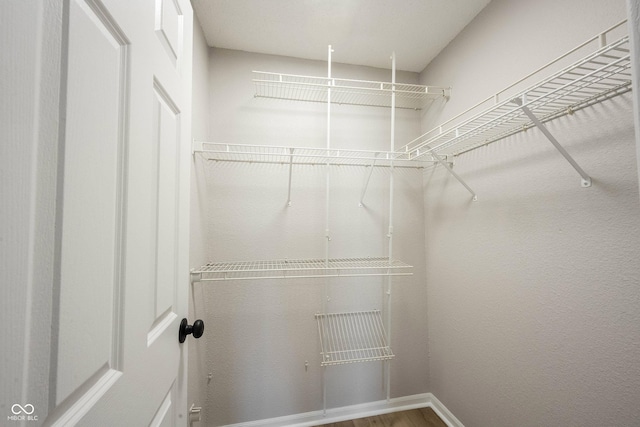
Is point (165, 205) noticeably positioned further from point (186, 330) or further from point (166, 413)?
point (166, 413)

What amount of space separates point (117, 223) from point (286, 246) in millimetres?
1145

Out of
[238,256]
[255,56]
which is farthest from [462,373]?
[255,56]

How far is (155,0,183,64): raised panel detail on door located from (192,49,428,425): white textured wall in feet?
2.22

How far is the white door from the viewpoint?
1.02ft

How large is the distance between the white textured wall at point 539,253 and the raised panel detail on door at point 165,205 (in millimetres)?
1404

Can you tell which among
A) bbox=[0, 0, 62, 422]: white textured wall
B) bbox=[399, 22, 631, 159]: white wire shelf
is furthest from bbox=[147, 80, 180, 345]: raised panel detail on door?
bbox=[399, 22, 631, 159]: white wire shelf

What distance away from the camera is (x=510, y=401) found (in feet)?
3.56

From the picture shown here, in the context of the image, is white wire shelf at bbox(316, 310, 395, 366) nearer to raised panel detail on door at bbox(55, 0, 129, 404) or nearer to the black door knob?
the black door knob

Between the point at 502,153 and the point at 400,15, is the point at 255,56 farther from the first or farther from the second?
the point at 502,153

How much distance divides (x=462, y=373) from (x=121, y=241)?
181cm

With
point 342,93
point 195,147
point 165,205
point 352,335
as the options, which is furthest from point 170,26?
point 352,335

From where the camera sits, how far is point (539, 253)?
3.17ft

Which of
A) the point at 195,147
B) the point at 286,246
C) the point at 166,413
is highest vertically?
the point at 195,147

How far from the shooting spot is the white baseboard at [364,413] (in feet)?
4.73
